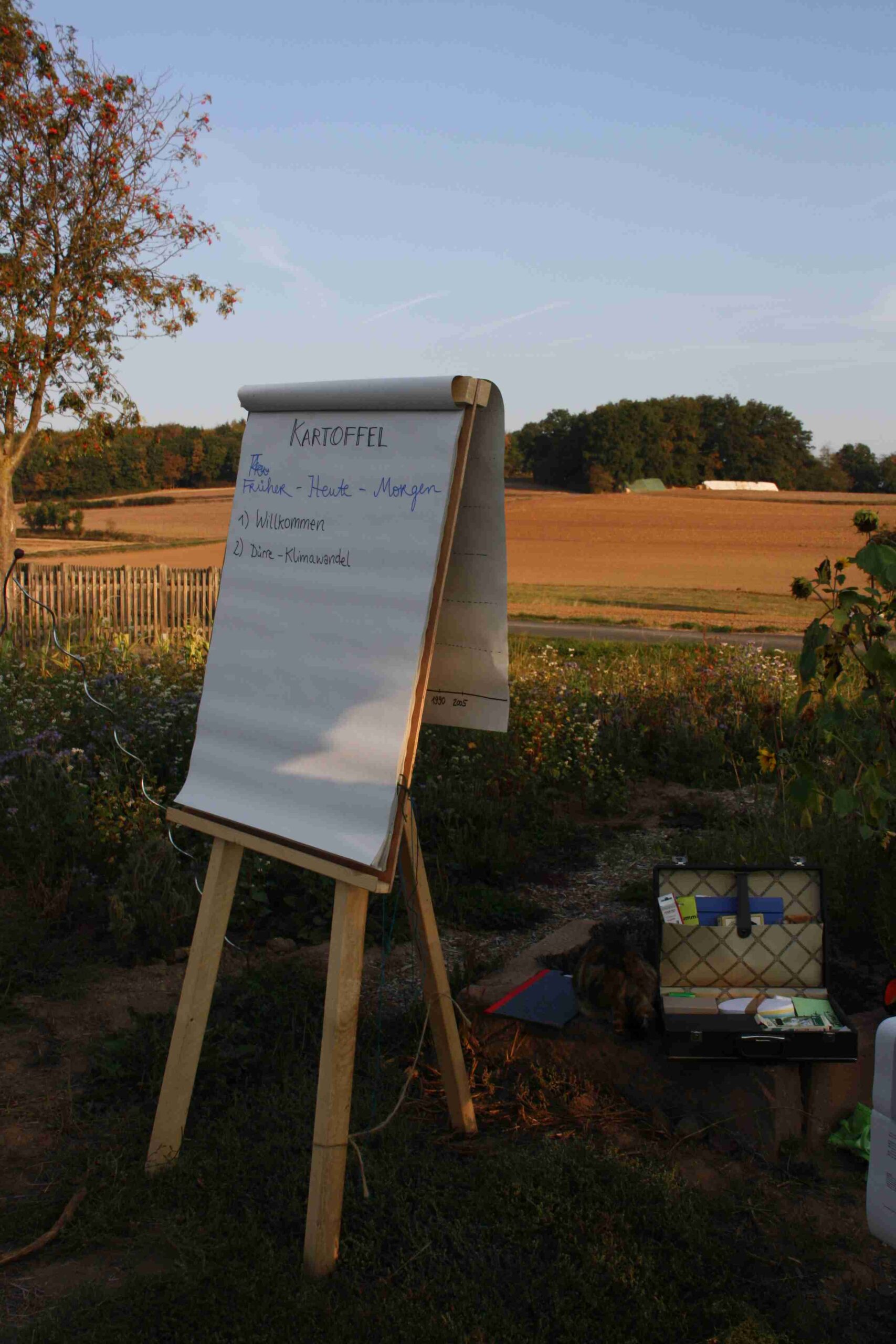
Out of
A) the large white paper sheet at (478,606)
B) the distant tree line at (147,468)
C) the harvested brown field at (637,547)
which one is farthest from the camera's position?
the distant tree line at (147,468)

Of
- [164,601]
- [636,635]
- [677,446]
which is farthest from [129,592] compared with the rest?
[677,446]

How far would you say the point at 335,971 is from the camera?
8.57 ft

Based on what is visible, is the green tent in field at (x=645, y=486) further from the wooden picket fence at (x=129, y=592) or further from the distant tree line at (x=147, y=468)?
the wooden picket fence at (x=129, y=592)

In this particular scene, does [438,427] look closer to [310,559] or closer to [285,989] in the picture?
[310,559]

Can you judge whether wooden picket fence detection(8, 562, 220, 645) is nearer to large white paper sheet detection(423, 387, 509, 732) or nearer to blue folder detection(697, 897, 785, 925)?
blue folder detection(697, 897, 785, 925)

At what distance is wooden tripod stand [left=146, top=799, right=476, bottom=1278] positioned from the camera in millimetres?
2582

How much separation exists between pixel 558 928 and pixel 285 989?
4.46ft

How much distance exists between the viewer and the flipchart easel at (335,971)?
2584 millimetres

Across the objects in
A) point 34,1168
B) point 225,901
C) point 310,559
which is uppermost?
point 310,559

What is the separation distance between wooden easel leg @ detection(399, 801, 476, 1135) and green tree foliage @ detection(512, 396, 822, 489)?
61.4 meters

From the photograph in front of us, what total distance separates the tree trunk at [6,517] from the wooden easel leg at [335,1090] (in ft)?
37.3

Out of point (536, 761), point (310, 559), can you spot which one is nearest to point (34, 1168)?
point (310, 559)

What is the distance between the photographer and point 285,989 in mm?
3965

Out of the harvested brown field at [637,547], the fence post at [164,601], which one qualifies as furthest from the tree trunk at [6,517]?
the harvested brown field at [637,547]
